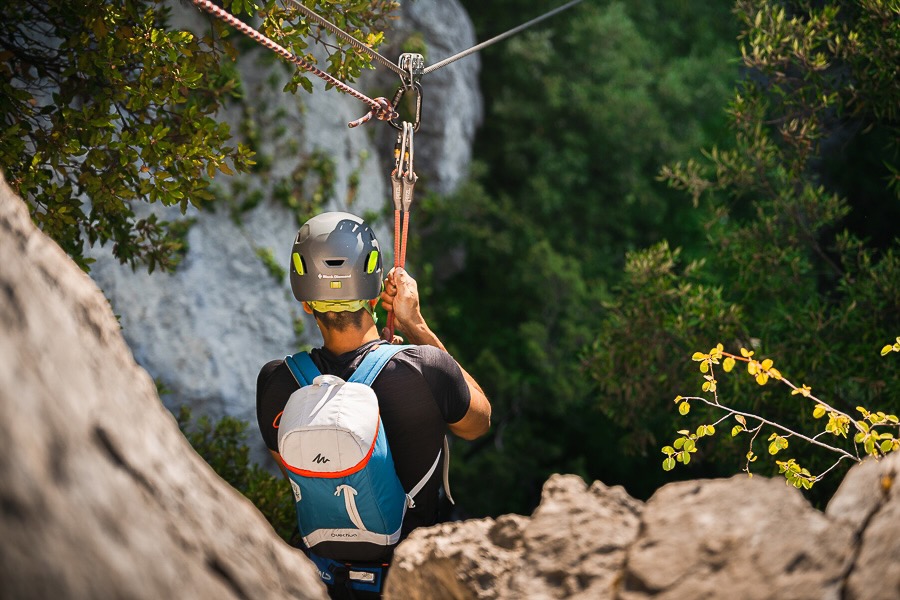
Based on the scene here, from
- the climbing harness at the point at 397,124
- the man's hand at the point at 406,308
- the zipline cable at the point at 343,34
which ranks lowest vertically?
the man's hand at the point at 406,308

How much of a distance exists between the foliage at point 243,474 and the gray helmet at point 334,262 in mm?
2135

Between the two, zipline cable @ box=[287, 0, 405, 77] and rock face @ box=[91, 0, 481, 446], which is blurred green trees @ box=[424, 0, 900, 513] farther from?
zipline cable @ box=[287, 0, 405, 77]

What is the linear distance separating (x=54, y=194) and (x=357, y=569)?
2057 millimetres

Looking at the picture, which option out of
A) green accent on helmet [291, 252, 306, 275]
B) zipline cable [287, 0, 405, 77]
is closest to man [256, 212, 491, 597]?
green accent on helmet [291, 252, 306, 275]

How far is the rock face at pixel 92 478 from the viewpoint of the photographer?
116 centimetres

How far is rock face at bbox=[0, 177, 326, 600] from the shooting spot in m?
1.16

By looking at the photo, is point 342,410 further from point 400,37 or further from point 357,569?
point 400,37

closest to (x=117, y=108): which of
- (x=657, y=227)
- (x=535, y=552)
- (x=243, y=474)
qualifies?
(x=243, y=474)

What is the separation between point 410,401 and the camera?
2959 mm

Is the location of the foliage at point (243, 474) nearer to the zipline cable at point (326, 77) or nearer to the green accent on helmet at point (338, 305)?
the green accent on helmet at point (338, 305)

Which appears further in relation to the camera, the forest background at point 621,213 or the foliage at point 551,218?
the foliage at point 551,218

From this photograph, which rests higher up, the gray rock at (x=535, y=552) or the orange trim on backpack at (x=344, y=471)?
the orange trim on backpack at (x=344, y=471)

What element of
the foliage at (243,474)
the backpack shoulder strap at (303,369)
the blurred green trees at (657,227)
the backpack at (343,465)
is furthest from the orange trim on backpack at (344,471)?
the blurred green trees at (657,227)

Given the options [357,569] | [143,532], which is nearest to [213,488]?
[143,532]
